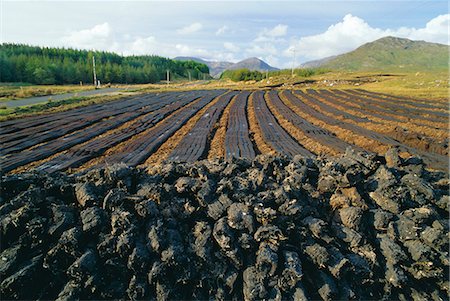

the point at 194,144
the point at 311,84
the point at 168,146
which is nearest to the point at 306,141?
the point at 194,144

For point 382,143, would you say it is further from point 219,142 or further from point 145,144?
point 145,144

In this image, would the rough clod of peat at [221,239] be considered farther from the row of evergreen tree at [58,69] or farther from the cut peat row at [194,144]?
the row of evergreen tree at [58,69]

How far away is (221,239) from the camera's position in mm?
4016

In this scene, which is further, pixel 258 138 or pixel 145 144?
pixel 258 138

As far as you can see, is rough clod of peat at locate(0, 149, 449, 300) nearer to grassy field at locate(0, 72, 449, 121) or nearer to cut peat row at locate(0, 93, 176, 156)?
cut peat row at locate(0, 93, 176, 156)

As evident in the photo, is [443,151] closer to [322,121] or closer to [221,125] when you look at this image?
[322,121]

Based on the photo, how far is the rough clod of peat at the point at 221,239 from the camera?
3.80 meters

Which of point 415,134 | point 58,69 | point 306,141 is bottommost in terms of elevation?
point 306,141

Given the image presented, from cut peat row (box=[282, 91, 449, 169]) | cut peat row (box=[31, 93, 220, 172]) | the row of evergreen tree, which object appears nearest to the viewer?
cut peat row (box=[31, 93, 220, 172])

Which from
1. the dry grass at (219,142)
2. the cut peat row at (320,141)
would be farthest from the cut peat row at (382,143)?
the dry grass at (219,142)

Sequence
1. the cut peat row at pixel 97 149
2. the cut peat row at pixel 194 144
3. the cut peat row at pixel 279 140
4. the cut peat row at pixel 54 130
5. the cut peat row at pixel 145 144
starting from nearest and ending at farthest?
the cut peat row at pixel 97 149
the cut peat row at pixel 145 144
the cut peat row at pixel 194 144
the cut peat row at pixel 279 140
the cut peat row at pixel 54 130

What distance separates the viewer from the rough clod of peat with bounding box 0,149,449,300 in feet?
12.5

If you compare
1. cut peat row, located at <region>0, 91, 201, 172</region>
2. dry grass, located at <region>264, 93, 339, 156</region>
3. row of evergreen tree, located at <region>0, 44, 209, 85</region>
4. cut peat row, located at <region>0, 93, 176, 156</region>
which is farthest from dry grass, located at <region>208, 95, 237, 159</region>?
row of evergreen tree, located at <region>0, 44, 209, 85</region>

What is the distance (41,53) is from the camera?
81.4 metres
